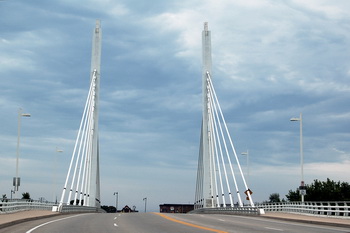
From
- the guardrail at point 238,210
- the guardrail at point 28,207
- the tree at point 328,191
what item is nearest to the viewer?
the guardrail at point 28,207

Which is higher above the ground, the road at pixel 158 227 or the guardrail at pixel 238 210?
the guardrail at pixel 238 210

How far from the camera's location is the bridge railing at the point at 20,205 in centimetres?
3600

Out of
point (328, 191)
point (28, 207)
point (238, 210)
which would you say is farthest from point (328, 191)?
point (28, 207)

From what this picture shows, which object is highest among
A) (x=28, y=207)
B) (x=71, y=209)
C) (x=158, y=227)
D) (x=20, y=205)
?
(x=20, y=205)

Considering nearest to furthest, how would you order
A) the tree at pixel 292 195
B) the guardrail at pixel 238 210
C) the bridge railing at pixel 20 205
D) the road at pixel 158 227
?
the road at pixel 158 227 → the bridge railing at pixel 20 205 → the guardrail at pixel 238 210 → the tree at pixel 292 195

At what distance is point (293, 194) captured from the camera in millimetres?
135500

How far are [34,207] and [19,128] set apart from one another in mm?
7029

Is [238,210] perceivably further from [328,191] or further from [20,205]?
[328,191]

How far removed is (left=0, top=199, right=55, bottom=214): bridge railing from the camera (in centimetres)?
3600

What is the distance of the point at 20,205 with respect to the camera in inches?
1670

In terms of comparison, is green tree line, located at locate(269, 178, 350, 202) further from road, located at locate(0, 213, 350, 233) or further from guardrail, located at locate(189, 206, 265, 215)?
road, located at locate(0, 213, 350, 233)

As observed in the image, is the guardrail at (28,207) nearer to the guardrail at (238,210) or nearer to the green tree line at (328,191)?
the guardrail at (238,210)

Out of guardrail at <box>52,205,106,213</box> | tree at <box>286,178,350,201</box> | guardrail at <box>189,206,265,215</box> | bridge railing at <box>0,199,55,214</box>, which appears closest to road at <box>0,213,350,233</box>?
bridge railing at <box>0,199,55,214</box>

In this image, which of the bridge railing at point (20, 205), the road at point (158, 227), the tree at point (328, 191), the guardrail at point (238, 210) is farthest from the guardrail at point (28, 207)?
the tree at point (328, 191)
